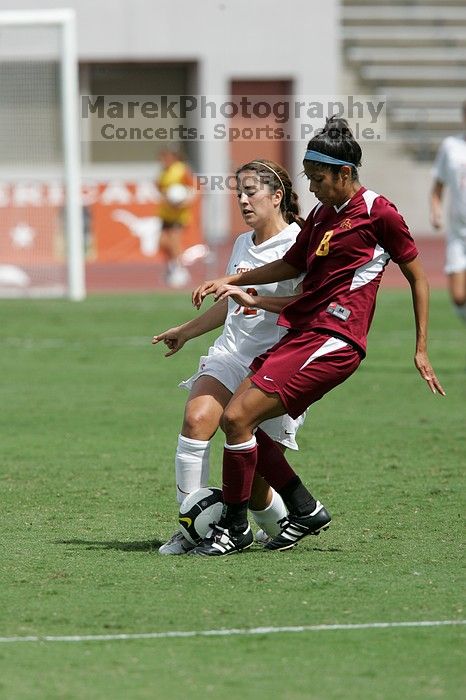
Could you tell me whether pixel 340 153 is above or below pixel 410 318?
above

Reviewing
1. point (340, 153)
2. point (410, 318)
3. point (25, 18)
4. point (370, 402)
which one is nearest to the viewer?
point (340, 153)

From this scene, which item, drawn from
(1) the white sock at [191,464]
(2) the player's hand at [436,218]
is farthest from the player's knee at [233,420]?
(2) the player's hand at [436,218]

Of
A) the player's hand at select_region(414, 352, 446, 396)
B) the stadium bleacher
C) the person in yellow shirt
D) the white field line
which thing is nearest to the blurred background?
the stadium bleacher

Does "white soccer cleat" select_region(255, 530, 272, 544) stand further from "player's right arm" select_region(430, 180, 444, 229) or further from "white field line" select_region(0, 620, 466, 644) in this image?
"player's right arm" select_region(430, 180, 444, 229)

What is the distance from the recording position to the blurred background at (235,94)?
1089 inches

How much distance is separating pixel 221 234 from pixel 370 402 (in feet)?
60.1

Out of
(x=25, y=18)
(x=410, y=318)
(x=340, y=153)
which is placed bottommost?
(x=410, y=318)

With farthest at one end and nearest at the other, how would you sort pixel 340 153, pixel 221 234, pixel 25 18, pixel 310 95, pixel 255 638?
pixel 310 95 < pixel 221 234 < pixel 25 18 < pixel 340 153 < pixel 255 638

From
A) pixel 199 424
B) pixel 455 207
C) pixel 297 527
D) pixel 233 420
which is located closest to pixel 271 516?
pixel 297 527

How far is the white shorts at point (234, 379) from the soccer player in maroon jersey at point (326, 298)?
9.4 inches

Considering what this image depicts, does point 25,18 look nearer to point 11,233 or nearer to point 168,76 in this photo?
point 11,233

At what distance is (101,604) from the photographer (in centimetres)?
551

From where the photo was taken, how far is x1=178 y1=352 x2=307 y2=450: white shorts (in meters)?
6.61

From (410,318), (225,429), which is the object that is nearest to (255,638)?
(225,429)
